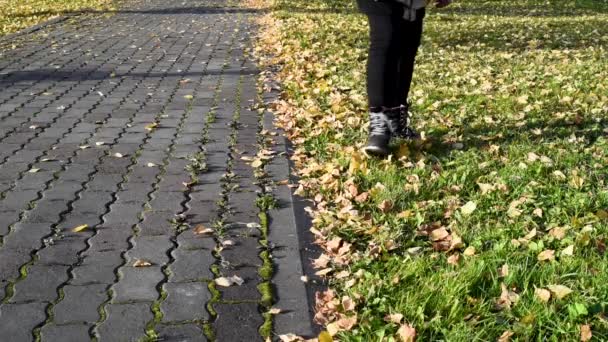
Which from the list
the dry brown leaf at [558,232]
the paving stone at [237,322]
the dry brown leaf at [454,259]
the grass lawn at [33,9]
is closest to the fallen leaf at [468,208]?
the dry brown leaf at [558,232]

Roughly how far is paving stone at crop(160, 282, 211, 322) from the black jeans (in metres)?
2.14

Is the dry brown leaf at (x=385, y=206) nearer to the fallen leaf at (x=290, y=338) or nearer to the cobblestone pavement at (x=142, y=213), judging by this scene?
the cobblestone pavement at (x=142, y=213)

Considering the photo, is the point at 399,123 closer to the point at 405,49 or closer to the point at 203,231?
the point at 405,49

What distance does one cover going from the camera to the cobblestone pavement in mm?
3057

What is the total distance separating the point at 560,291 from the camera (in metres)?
3.06

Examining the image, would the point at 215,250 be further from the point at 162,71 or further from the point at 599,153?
the point at 162,71

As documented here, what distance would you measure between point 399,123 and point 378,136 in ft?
1.06

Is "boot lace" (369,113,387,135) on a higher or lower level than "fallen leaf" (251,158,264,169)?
higher

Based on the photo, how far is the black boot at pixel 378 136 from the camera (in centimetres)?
488

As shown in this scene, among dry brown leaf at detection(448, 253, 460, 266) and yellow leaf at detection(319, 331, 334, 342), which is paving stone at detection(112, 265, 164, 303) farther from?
dry brown leaf at detection(448, 253, 460, 266)

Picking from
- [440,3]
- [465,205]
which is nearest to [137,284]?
[465,205]

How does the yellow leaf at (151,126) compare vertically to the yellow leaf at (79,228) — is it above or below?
below

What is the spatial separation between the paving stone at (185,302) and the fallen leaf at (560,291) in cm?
135

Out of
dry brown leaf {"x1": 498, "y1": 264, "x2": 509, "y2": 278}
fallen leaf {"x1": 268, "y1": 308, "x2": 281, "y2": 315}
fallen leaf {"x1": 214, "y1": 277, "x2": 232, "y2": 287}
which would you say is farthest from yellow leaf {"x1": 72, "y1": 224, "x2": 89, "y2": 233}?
dry brown leaf {"x1": 498, "y1": 264, "x2": 509, "y2": 278}
